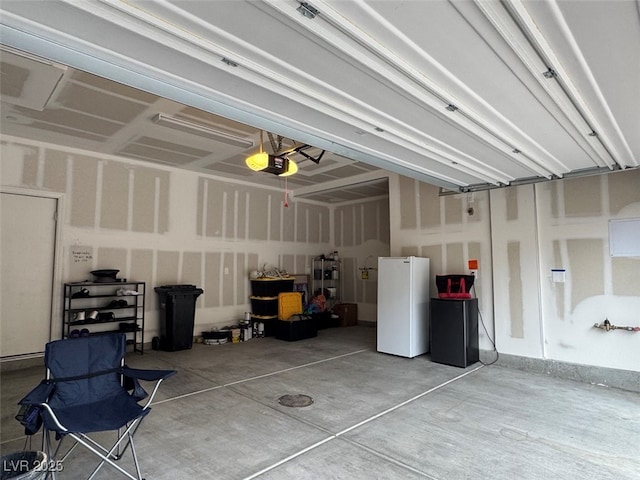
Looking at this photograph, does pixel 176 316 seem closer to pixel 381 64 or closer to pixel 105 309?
pixel 105 309

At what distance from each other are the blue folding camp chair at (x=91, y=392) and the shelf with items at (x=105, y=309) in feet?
8.99

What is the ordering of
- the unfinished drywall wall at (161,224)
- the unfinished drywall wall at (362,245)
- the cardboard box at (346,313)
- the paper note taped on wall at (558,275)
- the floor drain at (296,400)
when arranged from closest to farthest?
the floor drain at (296,400), the paper note taped on wall at (558,275), the unfinished drywall wall at (161,224), the cardboard box at (346,313), the unfinished drywall wall at (362,245)

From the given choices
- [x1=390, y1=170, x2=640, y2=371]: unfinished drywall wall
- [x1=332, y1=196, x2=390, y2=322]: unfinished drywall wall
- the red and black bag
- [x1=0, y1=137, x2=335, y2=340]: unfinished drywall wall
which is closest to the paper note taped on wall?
[x1=390, y1=170, x2=640, y2=371]: unfinished drywall wall

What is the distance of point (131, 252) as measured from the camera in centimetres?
601

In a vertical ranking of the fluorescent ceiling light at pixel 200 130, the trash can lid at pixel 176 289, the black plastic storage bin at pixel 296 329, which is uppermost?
the fluorescent ceiling light at pixel 200 130

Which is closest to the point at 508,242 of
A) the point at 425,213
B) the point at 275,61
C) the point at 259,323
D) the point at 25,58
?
the point at 425,213

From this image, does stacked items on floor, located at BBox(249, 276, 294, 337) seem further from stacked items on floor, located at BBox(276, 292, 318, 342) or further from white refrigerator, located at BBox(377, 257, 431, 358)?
white refrigerator, located at BBox(377, 257, 431, 358)

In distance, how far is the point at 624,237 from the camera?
418cm

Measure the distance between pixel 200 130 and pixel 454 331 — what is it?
14.8ft

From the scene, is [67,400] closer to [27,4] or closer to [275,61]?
[27,4]

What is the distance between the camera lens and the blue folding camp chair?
2.23m

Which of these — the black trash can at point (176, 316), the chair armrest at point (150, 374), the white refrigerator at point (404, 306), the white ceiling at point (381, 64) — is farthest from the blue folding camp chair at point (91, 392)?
the white refrigerator at point (404, 306)

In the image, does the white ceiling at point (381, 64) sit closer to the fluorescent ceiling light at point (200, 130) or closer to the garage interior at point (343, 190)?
the garage interior at point (343, 190)

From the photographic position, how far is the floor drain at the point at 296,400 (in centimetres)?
362
